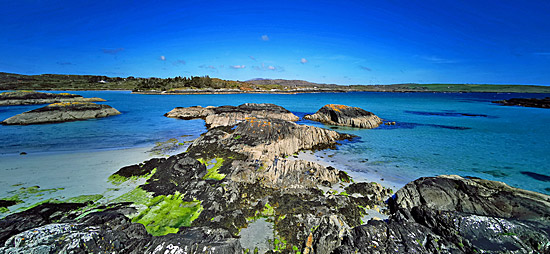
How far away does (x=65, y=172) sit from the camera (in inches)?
350

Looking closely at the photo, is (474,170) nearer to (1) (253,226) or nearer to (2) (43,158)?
(1) (253,226)

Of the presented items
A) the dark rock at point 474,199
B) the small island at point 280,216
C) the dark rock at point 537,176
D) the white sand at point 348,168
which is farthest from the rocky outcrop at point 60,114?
the dark rock at point 537,176

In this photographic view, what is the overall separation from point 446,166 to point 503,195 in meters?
6.12

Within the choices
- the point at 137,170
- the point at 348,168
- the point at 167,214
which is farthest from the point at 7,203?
the point at 348,168

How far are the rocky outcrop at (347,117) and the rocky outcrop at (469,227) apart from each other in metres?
16.7

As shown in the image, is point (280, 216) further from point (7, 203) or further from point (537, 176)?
point (537, 176)

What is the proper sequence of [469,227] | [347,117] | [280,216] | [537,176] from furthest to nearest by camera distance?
[347,117] < [537,176] < [280,216] < [469,227]

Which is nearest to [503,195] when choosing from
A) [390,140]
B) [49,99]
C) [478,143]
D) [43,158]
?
[390,140]

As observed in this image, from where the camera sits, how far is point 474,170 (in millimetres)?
10359

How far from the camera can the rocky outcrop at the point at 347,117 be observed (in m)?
22.2

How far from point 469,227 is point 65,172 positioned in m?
13.7

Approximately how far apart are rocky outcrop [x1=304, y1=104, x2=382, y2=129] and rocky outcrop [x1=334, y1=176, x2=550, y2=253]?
16715 millimetres

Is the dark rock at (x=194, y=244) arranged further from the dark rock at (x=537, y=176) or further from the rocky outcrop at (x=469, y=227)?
the dark rock at (x=537, y=176)

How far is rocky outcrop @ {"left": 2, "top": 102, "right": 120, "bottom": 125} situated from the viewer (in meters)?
21.7
